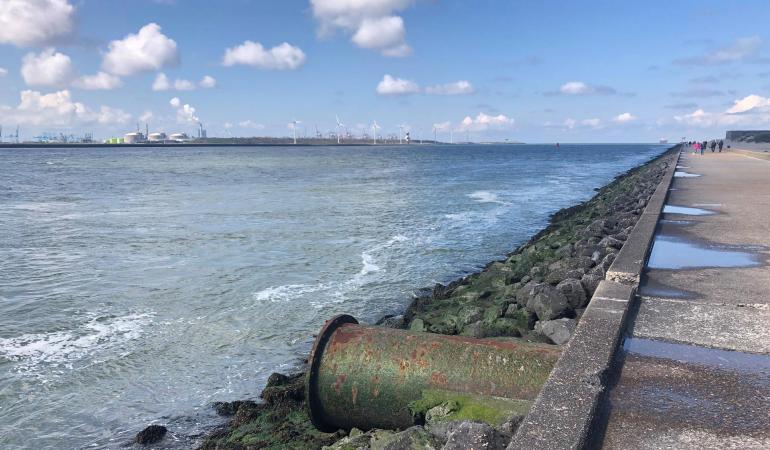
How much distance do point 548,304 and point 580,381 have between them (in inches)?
110

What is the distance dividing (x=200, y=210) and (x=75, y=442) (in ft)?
61.5

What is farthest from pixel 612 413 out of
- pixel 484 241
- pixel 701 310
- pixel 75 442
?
pixel 484 241

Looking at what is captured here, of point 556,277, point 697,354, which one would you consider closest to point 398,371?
point 697,354

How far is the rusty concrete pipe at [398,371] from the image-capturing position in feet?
12.3

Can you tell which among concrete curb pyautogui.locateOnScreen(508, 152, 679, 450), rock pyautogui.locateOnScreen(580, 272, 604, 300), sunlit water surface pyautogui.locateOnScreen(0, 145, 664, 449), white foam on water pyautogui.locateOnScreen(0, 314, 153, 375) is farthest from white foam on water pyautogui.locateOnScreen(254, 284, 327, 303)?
concrete curb pyautogui.locateOnScreen(508, 152, 679, 450)

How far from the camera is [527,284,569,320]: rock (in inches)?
233

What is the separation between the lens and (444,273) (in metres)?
12.6

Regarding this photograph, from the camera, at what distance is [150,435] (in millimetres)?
5605

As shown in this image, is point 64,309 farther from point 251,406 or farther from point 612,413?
point 612,413

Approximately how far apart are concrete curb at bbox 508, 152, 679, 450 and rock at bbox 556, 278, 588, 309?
559 millimetres

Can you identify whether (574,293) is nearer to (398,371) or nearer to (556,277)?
Answer: (556,277)

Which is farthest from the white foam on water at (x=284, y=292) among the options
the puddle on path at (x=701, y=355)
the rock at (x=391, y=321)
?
the puddle on path at (x=701, y=355)

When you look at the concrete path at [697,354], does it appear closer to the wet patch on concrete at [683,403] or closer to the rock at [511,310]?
the wet patch on concrete at [683,403]

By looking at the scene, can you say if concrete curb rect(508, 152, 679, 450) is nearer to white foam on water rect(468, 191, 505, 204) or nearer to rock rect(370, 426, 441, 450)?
rock rect(370, 426, 441, 450)
